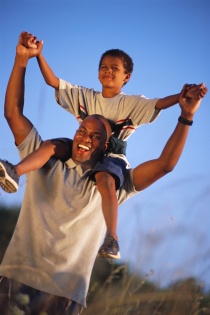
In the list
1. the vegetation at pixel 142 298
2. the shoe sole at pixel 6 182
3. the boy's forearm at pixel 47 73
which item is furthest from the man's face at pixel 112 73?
the vegetation at pixel 142 298

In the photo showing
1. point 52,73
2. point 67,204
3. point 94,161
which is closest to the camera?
point 67,204

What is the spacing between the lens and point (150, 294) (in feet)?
8.34

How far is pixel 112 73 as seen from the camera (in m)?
5.26

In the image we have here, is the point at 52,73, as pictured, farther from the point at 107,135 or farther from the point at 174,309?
the point at 174,309

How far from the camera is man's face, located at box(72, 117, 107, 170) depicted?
3928 mm

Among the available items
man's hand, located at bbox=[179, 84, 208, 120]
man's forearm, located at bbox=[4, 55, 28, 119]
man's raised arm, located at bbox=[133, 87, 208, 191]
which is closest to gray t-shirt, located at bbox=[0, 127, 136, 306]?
man's forearm, located at bbox=[4, 55, 28, 119]

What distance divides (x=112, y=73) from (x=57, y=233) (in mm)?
2212

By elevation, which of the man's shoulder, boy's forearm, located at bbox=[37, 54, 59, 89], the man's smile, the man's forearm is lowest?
the man's shoulder

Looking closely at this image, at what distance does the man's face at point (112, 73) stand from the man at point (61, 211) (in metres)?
1.10

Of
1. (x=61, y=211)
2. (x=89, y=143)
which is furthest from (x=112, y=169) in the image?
(x=61, y=211)

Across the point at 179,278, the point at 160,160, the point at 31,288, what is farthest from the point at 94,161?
the point at 179,278

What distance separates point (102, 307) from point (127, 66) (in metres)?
3.43

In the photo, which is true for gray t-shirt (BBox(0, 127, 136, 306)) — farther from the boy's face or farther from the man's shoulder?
the boy's face

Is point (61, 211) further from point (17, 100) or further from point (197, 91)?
point (197, 91)
